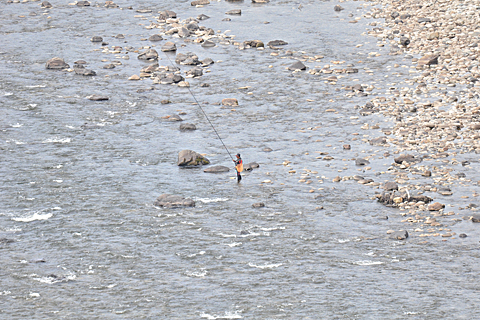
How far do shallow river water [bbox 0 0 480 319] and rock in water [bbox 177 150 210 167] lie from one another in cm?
29

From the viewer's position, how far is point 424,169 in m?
18.0

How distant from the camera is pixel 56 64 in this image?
27.0 m

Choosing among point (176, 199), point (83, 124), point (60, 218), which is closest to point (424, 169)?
point (176, 199)

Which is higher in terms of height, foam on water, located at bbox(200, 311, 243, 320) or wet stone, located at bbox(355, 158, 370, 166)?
wet stone, located at bbox(355, 158, 370, 166)

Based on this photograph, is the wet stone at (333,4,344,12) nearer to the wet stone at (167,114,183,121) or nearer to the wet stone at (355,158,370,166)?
the wet stone at (167,114,183,121)

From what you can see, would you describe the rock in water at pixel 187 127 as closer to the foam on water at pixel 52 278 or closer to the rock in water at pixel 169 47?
the rock in water at pixel 169 47

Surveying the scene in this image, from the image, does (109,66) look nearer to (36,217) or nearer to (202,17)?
(202,17)

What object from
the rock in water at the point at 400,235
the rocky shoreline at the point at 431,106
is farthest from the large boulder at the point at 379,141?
the rock in water at the point at 400,235

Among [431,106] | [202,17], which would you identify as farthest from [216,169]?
[202,17]

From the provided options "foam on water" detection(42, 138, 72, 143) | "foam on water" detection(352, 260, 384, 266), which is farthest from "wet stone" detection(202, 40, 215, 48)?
"foam on water" detection(352, 260, 384, 266)

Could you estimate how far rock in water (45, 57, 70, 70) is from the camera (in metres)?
27.0

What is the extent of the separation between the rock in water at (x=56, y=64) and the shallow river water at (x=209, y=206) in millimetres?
596

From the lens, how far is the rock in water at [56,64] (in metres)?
27.0

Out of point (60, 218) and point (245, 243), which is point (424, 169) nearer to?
point (245, 243)
